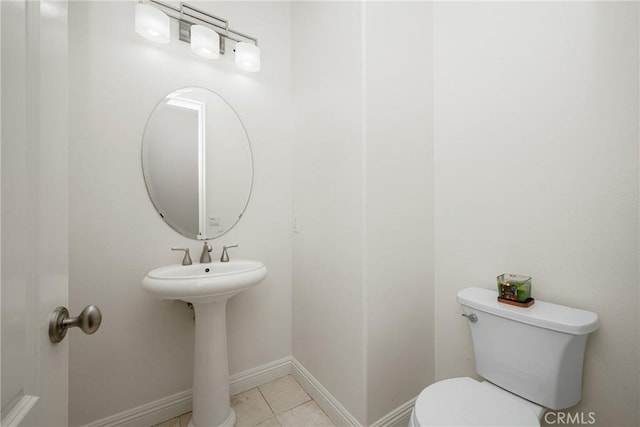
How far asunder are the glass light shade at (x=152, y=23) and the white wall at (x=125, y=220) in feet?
0.26

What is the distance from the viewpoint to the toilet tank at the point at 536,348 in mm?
890

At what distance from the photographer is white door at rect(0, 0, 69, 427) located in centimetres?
38

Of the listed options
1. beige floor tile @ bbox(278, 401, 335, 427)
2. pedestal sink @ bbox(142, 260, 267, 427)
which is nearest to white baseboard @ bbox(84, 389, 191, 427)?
pedestal sink @ bbox(142, 260, 267, 427)

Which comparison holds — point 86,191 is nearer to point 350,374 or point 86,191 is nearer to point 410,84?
point 350,374

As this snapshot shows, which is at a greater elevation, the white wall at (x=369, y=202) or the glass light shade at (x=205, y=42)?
the glass light shade at (x=205, y=42)

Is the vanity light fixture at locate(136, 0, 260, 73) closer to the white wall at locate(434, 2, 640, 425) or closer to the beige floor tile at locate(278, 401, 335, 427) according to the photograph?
the white wall at locate(434, 2, 640, 425)

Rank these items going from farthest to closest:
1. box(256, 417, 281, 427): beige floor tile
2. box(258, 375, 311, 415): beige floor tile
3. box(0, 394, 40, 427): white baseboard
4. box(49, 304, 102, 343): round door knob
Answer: box(258, 375, 311, 415): beige floor tile, box(256, 417, 281, 427): beige floor tile, box(49, 304, 102, 343): round door knob, box(0, 394, 40, 427): white baseboard

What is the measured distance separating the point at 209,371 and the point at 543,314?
4.73ft

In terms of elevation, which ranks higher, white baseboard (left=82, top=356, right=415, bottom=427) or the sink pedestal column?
the sink pedestal column

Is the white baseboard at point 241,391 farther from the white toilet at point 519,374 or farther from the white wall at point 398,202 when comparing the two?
the white toilet at point 519,374

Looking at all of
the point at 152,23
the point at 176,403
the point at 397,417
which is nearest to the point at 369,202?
the point at 397,417

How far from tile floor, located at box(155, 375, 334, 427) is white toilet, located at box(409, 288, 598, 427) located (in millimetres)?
721

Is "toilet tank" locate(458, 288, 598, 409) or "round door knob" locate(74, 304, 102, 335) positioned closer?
"round door knob" locate(74, 304, 102, 335)

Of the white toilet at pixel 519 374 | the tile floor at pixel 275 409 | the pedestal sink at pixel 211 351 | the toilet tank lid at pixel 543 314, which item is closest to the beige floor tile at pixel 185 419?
the tile floor at pixel 275 409
